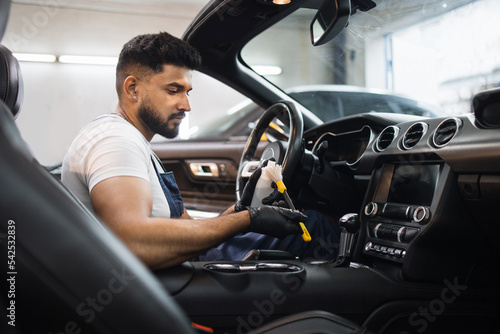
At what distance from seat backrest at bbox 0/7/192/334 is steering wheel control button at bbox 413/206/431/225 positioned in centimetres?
90

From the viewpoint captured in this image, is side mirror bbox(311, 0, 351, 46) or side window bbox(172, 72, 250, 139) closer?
side mirror bbox(311, 0, 351, 46)

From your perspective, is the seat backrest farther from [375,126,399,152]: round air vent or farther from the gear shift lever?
[375,126,399,152]: round air vent

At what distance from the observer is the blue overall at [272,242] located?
1384mm

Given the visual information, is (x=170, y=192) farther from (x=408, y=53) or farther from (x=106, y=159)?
(x=408, y=53)

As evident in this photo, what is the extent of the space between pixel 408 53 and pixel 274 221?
159 inches

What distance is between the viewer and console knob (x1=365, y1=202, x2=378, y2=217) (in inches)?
60.5

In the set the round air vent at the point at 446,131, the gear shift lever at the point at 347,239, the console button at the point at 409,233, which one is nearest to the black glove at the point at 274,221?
the gear shift lever at the point at 347,239

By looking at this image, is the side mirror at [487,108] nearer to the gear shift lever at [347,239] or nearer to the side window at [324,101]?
the gear shift lever at [347,239]

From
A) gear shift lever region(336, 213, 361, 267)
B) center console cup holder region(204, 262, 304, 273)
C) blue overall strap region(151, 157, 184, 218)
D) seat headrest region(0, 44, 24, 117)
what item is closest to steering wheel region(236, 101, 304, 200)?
gear shift lever region(336, 213, 361, 267)

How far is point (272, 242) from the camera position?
1477 millimetres

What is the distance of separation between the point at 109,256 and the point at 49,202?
3.5 inches

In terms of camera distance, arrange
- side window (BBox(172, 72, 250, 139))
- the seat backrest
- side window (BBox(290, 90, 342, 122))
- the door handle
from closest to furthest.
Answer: the seat backrest < side window (BBox(290, 90, 342, 122)) < the door handle < side window (BBox(172, 72, 250, 139))

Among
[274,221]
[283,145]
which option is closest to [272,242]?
[274,221]

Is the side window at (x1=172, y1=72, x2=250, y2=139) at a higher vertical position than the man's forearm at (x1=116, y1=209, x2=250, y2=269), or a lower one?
lower
